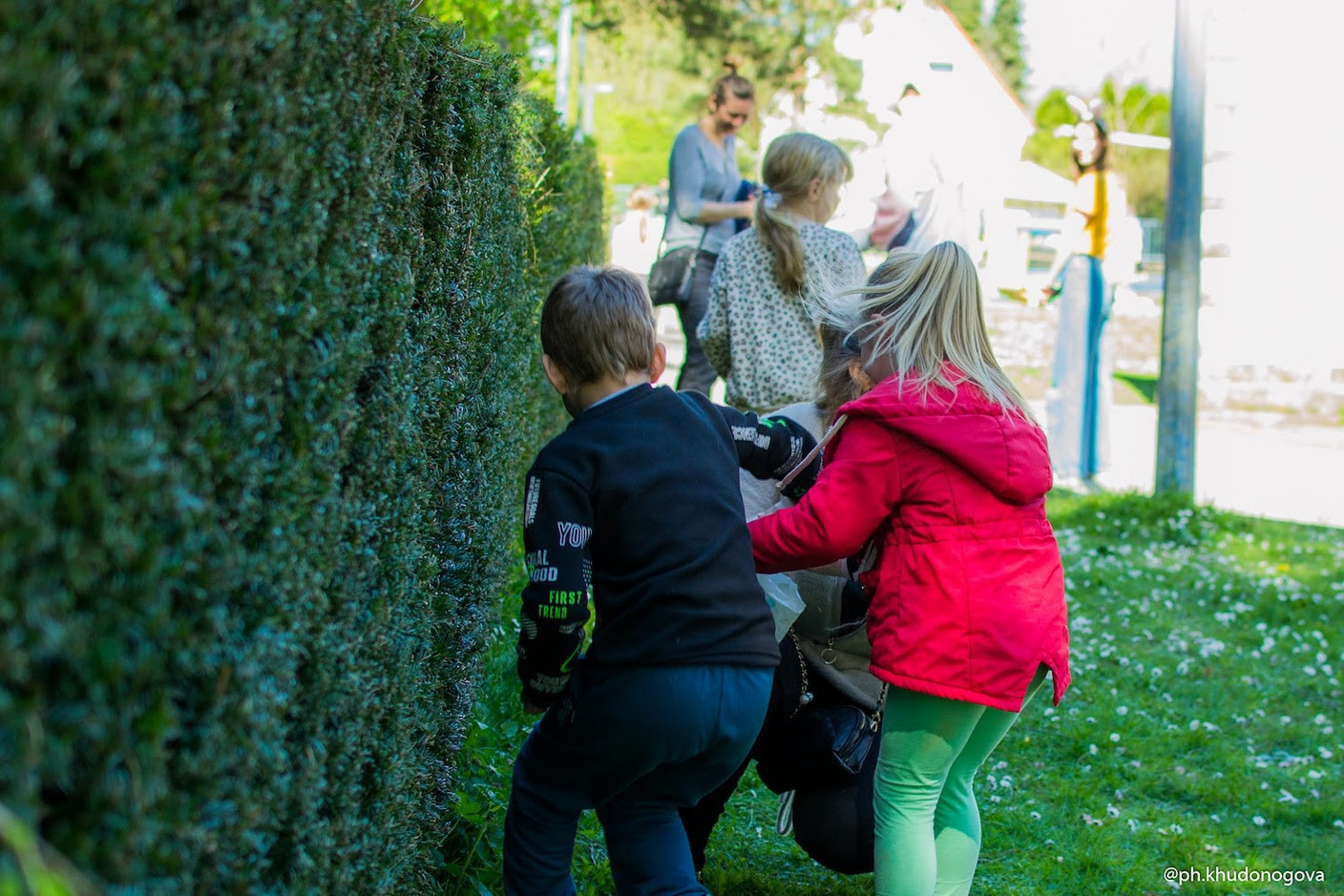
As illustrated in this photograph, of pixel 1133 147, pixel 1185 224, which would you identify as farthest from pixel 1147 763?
pixel 1133 147

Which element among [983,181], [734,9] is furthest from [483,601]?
[734,9]

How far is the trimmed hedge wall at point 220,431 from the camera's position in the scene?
1.17 meters

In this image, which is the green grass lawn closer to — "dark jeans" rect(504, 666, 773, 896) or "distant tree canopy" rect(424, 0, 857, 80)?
"dark jeans" rect(504, 666, 773, 896)

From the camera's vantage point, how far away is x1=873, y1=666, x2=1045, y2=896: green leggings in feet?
9.63

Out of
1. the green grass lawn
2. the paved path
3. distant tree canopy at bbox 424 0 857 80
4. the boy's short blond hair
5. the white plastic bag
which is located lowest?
the green grass lawn

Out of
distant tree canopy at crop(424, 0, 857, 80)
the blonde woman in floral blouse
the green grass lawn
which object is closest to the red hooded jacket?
the green grass lawn

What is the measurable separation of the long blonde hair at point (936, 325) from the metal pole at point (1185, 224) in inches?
235

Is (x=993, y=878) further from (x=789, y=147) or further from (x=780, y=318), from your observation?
(x=789, y=147)

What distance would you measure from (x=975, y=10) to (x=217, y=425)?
88082 millimetres

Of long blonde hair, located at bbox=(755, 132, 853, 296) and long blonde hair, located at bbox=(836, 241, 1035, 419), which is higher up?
long blonde hair, located at bbox=(755, 132, 853, 296)

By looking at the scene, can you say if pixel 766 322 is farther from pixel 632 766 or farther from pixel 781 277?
pixel 632 766

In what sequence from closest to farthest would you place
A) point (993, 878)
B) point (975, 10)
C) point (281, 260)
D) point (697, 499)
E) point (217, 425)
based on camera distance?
1. point (217, 425)
2. point (281, 260)
3. point (697, 499)
4. point (993, 878)
5. point (975, 10)

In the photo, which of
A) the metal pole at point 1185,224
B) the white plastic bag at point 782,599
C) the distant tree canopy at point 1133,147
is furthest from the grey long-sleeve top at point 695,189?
the distant tree canopy at point 1133,147

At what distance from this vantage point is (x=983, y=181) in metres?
9.70
